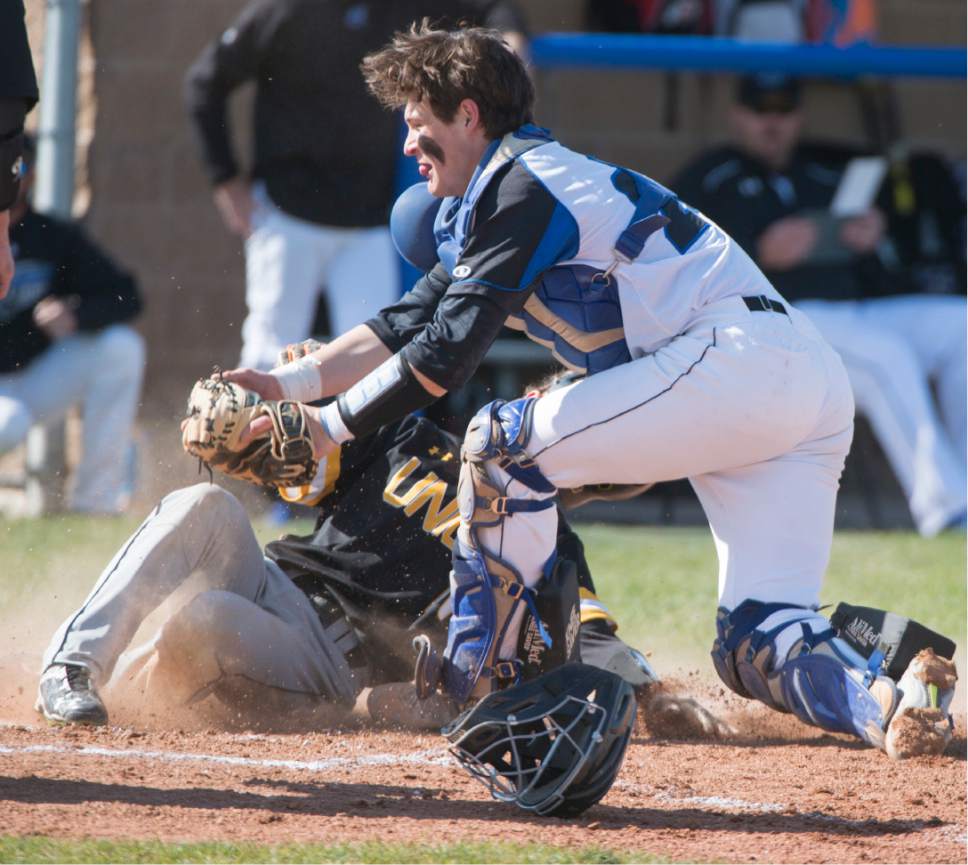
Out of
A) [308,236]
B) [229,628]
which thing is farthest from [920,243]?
[229,628]

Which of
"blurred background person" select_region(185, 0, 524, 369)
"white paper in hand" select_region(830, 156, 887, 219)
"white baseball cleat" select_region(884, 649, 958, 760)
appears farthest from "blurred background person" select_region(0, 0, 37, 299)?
"white paper in hand" select_region(830, 156, 887, 219)

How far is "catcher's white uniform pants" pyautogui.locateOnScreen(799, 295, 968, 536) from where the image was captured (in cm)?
974

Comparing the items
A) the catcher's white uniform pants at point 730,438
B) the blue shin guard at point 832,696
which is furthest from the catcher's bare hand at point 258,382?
the blue shin guard at point 832,696

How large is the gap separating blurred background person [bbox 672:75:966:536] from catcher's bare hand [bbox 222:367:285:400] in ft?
18.8

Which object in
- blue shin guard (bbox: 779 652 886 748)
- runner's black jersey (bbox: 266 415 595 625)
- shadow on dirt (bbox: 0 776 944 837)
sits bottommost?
shadow on dirt (bbox: 0 776 944 837)

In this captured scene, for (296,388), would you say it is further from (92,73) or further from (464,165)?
(92,73)

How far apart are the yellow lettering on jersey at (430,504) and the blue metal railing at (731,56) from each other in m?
5.68

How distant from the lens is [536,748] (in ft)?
12.2

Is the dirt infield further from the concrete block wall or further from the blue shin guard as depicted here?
the concrete block wall

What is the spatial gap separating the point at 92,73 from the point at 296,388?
6362 millimetres

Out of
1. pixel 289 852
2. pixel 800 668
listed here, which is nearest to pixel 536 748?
pixel 289 852

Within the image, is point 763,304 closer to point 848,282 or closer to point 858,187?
point 848,282

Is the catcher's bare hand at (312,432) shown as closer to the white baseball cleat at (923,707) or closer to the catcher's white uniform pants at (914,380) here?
the white baseball cleat at (923,707)

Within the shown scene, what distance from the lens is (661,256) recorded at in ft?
14.2
